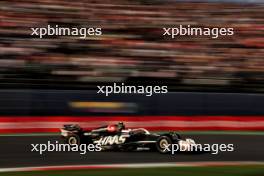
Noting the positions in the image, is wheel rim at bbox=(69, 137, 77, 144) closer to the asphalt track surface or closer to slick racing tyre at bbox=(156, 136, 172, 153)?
the asphalt track surface

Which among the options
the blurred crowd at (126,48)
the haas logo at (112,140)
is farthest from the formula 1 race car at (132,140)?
the blurred crowd at (126,48)

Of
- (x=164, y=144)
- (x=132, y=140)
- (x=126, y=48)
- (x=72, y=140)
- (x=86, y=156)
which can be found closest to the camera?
(x=86, y=156)

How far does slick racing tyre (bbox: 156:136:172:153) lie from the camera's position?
8133 mm

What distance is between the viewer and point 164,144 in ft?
26.7

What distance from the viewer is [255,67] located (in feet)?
41.7

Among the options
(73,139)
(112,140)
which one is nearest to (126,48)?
(73,139)

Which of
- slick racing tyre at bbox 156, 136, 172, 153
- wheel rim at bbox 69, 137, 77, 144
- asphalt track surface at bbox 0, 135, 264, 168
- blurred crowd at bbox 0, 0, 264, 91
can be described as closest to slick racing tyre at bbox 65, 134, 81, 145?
wheel rim at bbox 69, 137, 77, 144

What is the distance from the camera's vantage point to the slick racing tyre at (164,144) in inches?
320

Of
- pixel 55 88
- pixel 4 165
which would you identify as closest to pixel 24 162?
pixel 4 165

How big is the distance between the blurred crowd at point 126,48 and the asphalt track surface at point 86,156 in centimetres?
221

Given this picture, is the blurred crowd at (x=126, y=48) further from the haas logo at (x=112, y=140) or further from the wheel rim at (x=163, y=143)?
the wheel rim at (x=163, y=143)

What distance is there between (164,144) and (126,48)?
449 centimetres

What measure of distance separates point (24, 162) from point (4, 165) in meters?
0.32

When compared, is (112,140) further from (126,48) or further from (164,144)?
(126,48)
